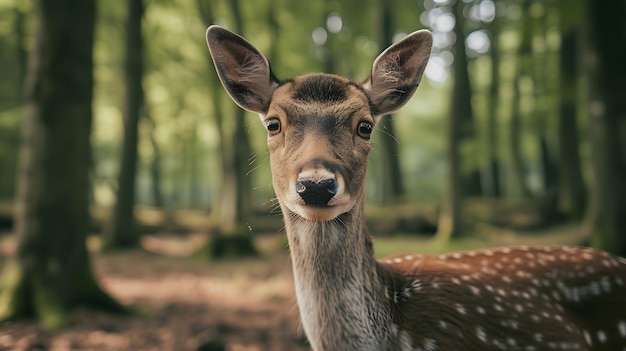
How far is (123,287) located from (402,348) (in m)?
7.01

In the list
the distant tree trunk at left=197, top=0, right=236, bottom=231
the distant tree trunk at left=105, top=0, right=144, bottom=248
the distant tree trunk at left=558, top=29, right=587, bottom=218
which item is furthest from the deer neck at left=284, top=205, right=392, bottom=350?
the distant tree trunk at left=558, top=29, right=587, bottom=218

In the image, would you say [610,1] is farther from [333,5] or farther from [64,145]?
[333,5]

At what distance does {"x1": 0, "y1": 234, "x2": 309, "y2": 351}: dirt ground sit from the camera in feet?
16.9

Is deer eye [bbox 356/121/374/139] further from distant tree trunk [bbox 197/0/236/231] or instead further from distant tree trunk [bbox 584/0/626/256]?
distant tree trunk [bbox 197/0/236/231]

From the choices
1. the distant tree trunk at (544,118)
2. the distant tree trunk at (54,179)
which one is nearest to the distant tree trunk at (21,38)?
the distant tree trunk at (54,179)

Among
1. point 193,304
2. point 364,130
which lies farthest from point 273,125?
point 193,304

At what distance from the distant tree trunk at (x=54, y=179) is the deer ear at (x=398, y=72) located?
421 cm

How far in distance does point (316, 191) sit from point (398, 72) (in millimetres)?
966

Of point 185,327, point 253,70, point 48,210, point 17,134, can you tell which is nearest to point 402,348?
point 253,70

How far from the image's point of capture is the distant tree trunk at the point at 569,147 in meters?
13.8

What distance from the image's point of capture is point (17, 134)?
611 inches

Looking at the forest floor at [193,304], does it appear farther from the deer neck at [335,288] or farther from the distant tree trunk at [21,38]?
the distant tree trunk at [21,38]

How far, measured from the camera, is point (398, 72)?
2775 mm

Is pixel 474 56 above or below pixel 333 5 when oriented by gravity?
below
